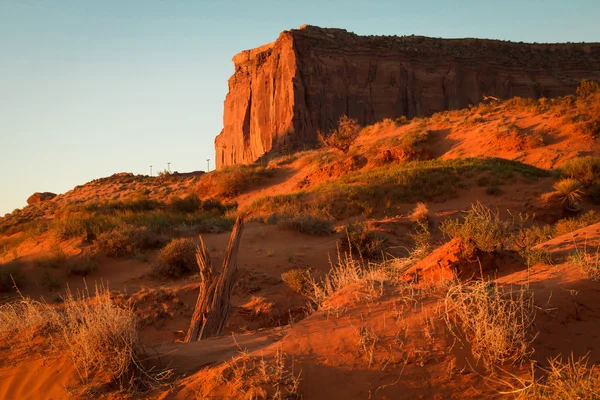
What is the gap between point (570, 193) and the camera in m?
15.1

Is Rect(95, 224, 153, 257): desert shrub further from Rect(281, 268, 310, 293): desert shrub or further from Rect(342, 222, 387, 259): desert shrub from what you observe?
Rect(342, 222, 387, 259): desert shrub

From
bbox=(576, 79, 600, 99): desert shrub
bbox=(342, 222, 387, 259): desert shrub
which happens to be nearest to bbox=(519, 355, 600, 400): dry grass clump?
bbox=(342, 222, 387, 259): desert shrub

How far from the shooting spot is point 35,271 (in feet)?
41.2

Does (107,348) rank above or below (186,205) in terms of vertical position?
below

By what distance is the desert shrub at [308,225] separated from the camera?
1413 cm

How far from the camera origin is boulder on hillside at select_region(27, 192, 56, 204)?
4447 centimetres

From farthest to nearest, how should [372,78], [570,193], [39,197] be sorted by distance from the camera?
1. [372,78]
2. [39,197]
3. [570,193]

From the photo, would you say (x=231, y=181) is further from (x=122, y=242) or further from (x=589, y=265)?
(x=589, y=265)

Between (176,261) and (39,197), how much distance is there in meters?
39.2

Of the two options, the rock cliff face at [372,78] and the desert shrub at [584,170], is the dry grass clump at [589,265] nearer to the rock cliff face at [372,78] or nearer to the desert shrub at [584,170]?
the desert shrub at [584,170]

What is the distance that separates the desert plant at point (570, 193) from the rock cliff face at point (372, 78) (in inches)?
1305

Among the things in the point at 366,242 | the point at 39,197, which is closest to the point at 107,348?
the point at 366,242

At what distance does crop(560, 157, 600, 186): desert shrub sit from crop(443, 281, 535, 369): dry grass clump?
1500cm

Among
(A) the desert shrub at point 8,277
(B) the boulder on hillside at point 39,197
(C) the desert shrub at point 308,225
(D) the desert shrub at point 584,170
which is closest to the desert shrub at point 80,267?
(A) the desert shrub at point 8,277
